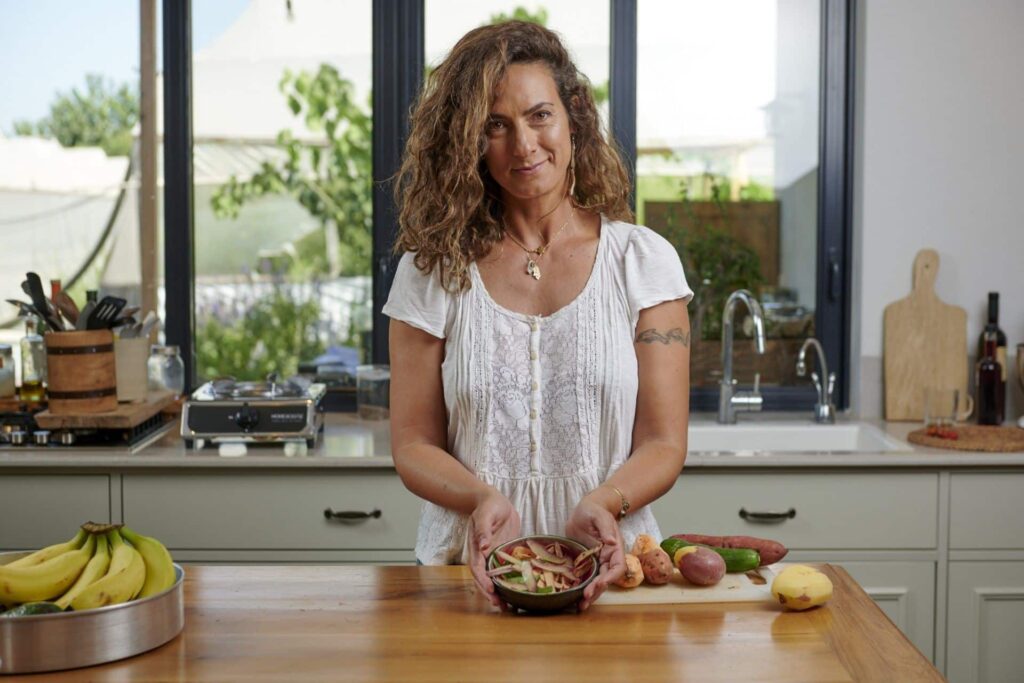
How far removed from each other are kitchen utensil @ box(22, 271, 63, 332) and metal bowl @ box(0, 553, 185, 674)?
5.63 feet

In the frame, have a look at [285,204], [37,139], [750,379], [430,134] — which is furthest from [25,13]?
[750,379]

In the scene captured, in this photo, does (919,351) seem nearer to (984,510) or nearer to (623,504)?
(984,510)

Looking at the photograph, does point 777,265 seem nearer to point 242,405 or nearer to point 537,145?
point 242,405

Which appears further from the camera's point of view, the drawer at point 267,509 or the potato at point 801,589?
the drawer at point 267,509

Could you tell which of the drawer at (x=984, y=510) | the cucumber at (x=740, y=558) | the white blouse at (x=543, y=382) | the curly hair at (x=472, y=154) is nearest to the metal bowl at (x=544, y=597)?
the cucumber at (x=740, y=558)

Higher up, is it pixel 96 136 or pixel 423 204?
pixel 96 136

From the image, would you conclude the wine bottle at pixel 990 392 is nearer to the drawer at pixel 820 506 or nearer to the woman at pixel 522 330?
the drawer at pixel 820 506

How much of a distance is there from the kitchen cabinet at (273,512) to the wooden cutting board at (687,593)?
1383 millimetres

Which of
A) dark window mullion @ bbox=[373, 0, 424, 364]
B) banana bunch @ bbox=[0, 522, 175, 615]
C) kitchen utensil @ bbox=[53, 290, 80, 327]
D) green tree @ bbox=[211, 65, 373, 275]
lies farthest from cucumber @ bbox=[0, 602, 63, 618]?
green tree @ bbox=[211, 65, 373, 275]

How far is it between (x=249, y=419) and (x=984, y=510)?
1868 mm

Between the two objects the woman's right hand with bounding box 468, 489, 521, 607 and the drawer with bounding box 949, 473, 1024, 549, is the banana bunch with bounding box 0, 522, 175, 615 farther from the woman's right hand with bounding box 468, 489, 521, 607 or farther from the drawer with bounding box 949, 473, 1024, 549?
the drawer with bounding box 949, 473, 1024, 549

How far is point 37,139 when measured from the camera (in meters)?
3.81

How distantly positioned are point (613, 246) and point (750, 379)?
1.81 m

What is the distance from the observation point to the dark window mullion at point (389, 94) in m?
3.77
